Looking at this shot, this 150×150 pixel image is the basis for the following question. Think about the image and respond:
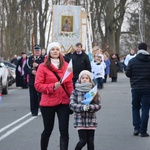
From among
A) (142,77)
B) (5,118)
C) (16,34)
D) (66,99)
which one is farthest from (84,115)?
(16,34)

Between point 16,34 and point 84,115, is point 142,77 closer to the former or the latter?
point 84,115

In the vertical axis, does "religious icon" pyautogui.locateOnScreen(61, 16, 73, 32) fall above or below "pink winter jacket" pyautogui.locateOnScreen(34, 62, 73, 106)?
above

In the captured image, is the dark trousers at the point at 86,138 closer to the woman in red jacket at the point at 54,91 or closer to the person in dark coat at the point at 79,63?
the woman in red jacket at the point at 54,91

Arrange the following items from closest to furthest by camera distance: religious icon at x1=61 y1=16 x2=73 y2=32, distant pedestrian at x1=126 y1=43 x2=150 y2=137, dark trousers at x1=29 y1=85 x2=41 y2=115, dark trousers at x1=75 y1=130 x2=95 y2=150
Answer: dark trousers at x1=75 y1=130 x2=95 y2=150 → distant pedestrian at x1=126 y1=43 x2=150 y2=137 → dark trousers at x1=29 y1=85 x2=41 y2=115 → religious icon at x1=61 y1=16 x2=73 y2=32

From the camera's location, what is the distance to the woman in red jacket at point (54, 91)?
9.23 metres

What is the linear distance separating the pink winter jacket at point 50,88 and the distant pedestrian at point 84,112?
7.2 inches

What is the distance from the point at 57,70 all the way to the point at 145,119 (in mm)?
3358

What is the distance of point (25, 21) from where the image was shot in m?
60.4

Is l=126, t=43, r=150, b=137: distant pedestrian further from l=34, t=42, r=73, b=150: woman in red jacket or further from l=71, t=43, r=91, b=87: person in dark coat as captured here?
l=71, t=43, r=91, b=87: person in dark coat

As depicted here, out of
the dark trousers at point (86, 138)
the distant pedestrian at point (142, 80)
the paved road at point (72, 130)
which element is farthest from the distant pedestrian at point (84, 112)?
the distant pedestrian at point (142, 80)

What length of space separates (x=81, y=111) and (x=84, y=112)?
2.8 inches

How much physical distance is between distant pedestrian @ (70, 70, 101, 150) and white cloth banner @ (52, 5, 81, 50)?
18.7 metres

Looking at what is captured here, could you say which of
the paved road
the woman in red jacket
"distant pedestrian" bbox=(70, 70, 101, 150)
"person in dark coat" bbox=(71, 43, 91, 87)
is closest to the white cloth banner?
the paved road

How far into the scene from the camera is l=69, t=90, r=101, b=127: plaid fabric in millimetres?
9070
